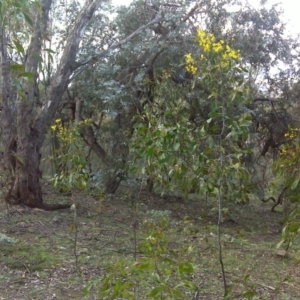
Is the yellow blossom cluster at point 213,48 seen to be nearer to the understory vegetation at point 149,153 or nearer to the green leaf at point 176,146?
the understory vegetation at point 149,153

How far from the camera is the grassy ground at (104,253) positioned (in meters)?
4.35

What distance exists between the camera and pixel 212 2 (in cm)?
1010

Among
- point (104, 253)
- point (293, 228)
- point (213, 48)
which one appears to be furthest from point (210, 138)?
point (104, 253)

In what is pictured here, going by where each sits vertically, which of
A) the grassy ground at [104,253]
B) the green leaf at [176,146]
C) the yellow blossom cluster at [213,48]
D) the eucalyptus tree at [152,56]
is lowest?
the grassy ground at [104,253]

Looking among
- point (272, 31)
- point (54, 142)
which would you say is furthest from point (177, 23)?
point (54, 142)

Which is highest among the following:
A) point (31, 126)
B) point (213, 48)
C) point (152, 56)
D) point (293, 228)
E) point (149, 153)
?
point (152, 56)

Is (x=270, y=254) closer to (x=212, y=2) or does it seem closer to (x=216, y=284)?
(x=216, y=284)

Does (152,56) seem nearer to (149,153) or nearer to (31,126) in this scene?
(31,126)

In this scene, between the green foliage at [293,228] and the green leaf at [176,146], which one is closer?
the green foliage at [293,228]

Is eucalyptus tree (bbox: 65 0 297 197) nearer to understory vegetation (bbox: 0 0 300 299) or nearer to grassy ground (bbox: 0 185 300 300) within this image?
understory vegetation (bbox: 0 0 300 299)

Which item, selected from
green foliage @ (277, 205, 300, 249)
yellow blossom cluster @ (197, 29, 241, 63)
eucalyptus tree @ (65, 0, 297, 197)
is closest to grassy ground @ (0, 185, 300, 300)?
green foliage @ (277, 205, 300, 249)

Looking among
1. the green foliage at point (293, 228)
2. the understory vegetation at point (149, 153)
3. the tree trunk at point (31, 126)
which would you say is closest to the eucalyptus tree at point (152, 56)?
the understory vegetation at point (149, 153)

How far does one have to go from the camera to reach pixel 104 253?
18.9 ft

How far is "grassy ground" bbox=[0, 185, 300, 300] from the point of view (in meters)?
4.35
